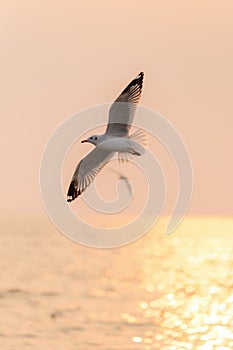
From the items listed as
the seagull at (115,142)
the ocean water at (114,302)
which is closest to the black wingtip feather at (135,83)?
the seagull at (115,142)

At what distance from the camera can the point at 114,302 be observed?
7900cm

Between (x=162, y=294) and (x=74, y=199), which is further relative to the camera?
(x=162, y=294)

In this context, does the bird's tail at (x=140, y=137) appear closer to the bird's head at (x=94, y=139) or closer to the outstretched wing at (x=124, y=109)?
the outstretched wing at (x=124, y=109)

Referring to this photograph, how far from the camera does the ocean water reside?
188 feet

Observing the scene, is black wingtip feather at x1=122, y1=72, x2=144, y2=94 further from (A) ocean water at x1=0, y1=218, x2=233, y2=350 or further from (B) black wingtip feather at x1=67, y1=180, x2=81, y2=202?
(A) ocean water at x1=0, y1=218, x2=233, y2=350

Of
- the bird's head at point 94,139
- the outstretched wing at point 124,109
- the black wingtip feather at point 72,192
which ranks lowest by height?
A: the black wingtip feather at point 72,192

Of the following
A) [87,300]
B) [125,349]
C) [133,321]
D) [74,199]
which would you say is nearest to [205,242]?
[87,300]

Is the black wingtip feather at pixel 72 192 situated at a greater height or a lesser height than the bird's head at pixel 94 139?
lesser

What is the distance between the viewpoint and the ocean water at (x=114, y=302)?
188 feet

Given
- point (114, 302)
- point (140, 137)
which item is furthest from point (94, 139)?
point (114, 302)

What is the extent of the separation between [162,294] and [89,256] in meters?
60.8

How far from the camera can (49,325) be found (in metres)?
63.2

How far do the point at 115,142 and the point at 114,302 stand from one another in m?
60.8

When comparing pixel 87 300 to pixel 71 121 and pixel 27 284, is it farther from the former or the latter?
pixel 71 121
